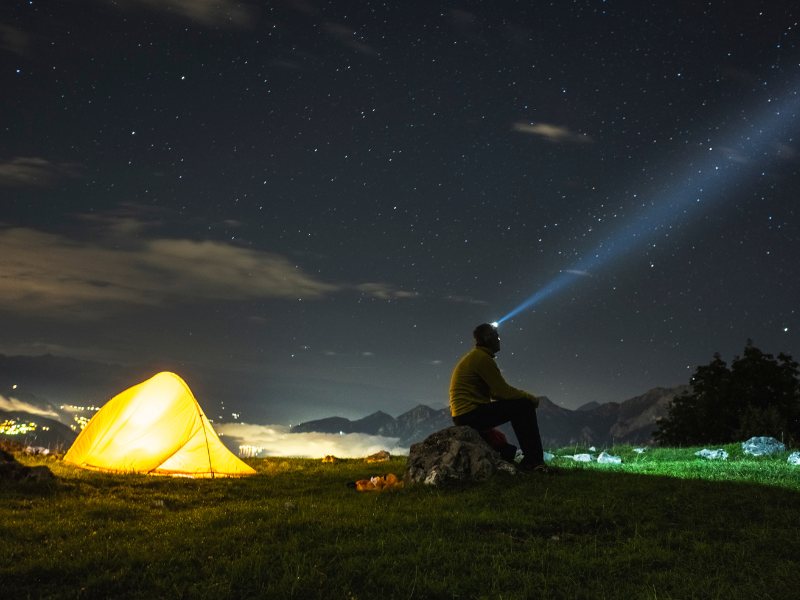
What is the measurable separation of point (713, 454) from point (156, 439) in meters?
17.0

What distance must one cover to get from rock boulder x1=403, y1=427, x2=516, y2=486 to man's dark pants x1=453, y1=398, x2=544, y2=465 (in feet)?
1.90

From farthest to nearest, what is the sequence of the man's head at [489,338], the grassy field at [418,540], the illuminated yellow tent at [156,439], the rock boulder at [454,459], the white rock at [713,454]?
the white rock at [713,454]
the illuminated yellow tent at [156,439]
the man's head at [489,338]
the rock boulder at [454,459]
the grassy field at [418,540]

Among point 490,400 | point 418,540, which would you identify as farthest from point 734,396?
point 418,540

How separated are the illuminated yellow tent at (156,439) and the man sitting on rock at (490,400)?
21.7 feet

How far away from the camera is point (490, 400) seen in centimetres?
1262

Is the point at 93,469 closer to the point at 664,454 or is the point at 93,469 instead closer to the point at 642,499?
the point at 642,499

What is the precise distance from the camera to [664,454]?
19391 millimetres

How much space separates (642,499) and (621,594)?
4246 mm

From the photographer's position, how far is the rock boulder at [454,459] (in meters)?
10.8

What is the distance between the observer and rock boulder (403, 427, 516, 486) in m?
10.8

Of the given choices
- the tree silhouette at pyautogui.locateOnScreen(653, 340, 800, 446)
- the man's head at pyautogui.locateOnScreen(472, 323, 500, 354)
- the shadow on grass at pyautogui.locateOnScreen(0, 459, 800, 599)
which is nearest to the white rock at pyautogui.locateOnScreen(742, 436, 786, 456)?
the shadow on grass at pyautogui.locateOnScreen(0, 459, 800, 599)

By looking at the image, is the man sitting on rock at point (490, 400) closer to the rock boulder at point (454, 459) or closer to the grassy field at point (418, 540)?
the rock boulder at point (454, 459)

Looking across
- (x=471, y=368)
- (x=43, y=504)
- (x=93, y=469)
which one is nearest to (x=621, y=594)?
(x=471, y=368)

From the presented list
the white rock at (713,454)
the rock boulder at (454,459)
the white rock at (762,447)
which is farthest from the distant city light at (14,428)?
the white rock at (762,447)
